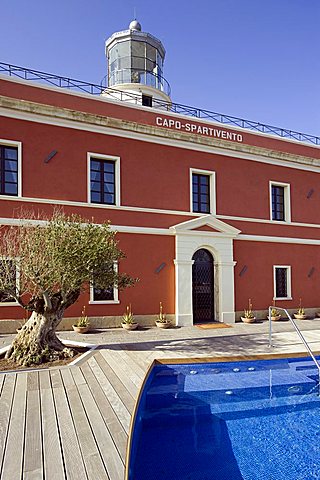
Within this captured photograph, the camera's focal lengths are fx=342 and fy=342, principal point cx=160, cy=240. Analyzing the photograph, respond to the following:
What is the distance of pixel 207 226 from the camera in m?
12.6

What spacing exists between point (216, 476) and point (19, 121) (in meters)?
10.1

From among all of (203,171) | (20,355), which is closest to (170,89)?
(203,171)

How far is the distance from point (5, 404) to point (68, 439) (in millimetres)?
1474

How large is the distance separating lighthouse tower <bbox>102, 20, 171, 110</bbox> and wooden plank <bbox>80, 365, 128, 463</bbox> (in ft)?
48.5

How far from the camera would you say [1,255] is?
7.18m

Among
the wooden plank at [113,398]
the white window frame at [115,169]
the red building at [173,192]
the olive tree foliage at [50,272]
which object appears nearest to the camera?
the wooden plank at [113,398]

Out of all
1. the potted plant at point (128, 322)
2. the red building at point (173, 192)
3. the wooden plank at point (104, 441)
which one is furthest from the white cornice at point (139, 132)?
the wooden plank at point (104, 441)

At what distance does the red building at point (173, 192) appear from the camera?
34.4 feet

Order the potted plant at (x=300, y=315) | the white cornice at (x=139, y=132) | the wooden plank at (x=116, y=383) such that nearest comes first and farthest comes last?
the wooden plank at (x=116, y=383)
the white cornice at (x=139, y=132)
the potted plant at (x=300, y=315)

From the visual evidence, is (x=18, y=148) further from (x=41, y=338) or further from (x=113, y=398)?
(x=113, y=398)

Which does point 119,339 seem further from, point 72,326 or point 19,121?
point 19,121

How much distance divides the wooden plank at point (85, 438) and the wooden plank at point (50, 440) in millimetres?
236

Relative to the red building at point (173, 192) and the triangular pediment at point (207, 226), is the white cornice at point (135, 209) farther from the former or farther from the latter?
the triangular pediment at point (207, 226)

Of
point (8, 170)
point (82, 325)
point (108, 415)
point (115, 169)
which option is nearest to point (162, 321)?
point (82, 325)
